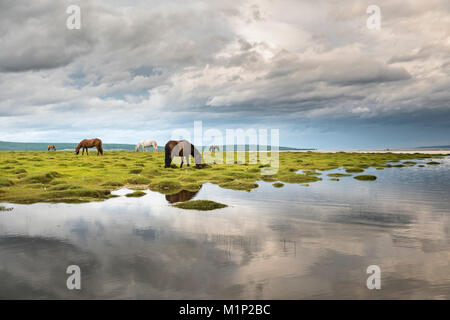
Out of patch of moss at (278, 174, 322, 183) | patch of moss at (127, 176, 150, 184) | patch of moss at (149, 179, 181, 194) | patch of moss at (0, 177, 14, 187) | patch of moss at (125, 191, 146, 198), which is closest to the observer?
patch of moss at (125, 191, 146, 198)

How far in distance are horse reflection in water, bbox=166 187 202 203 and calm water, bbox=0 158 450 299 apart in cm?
198

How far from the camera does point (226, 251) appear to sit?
27.3ft

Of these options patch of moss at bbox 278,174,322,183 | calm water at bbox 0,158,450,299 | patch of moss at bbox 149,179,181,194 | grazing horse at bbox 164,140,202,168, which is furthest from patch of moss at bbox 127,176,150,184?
patch of moss at bbox 278,174,322,183

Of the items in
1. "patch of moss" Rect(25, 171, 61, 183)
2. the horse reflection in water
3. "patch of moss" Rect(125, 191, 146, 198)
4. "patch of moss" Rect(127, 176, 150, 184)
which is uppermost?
"patch of moss" Rect(25, 171, 61, 183)

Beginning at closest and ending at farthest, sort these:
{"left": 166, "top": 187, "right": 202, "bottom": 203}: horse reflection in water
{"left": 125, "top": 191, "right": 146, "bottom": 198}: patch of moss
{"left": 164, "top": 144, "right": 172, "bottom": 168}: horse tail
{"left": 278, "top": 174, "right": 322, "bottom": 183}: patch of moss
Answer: {"left": 166, "top": 187, "right": 202, "bottom": 203}: horse reflection in water < {"left": 125, "top": 191, "right": 146, "bottom": 198}: patch of moss < {"left": 278, "top": 174, "right": 322, "bottom": 183}: patch of moss < {"left": 164, "top": 144, "right": 172, "bottom": 168}: horse tail

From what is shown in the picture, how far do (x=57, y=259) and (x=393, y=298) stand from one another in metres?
7.80

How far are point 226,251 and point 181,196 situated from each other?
10.2m

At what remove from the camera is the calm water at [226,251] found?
20.3 feet

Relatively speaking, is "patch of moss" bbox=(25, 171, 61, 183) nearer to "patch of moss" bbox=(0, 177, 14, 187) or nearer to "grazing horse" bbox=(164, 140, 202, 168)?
"patch of moss" bbox=(0, 177, 14, 187)

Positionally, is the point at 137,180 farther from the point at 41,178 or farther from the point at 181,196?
the point at 181,196

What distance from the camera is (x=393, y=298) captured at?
5.80m

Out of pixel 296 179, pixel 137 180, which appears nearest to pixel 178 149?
pixel 137 180

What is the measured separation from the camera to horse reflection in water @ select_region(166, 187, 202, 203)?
16891mm
